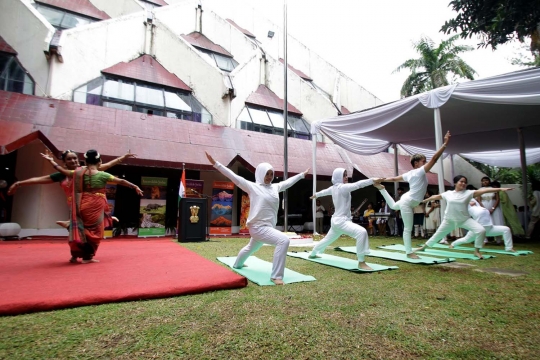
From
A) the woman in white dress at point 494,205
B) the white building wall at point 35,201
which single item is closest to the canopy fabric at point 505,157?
the woman in white dress at point 494,205

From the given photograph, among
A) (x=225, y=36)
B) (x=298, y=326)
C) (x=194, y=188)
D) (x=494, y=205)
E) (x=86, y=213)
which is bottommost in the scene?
(x=298, y=326)

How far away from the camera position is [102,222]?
5008 mm

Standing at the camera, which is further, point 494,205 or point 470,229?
point 494,205

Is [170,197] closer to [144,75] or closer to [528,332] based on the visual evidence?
[144,75]

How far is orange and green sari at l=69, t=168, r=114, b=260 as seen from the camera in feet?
15.5

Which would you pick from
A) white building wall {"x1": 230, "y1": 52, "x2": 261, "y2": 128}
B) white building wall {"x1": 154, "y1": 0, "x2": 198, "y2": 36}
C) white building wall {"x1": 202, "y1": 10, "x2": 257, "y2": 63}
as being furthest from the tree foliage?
white building wall {"x1": 154, "y1": 0, "x2": 198, "y2": 36}

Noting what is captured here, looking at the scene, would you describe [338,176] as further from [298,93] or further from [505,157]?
[505,157]

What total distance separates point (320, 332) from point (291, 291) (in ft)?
3.81

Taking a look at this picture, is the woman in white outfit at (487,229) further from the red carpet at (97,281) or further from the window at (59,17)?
the window at (59,17)

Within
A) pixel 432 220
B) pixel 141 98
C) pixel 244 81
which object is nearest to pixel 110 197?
pixel 141 98

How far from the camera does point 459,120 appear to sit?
404 inches

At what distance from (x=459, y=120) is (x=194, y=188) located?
9.71 metres

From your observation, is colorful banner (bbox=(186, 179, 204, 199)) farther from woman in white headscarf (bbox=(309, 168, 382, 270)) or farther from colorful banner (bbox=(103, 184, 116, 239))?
woman in white headscarf (bbox=(309, 168, 382, 270))

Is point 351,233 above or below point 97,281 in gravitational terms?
Answer: above
